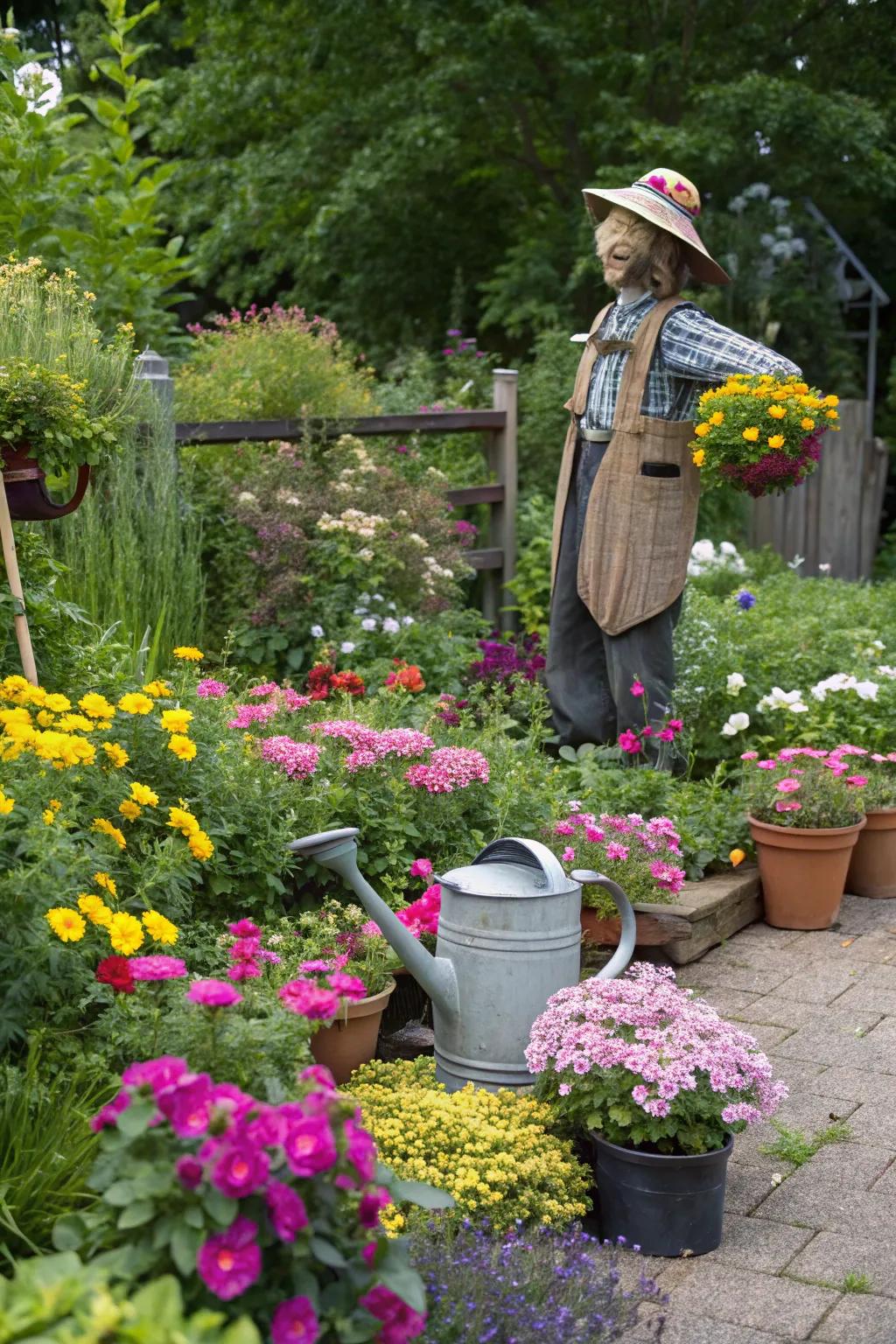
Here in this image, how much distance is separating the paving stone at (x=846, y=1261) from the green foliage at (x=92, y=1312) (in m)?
1.55

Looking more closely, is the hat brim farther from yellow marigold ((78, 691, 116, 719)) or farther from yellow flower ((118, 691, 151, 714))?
yellow marigold ((78, 691, 116, 719))

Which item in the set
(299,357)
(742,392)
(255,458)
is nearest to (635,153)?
(299,357)

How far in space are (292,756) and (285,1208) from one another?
2.21 m

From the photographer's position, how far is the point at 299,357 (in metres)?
7.22

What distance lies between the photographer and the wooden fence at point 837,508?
37.5ft

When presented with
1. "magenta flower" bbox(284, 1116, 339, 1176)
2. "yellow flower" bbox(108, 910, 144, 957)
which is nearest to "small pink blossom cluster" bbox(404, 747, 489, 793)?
"yellow flower" bbox(108, 910, 144, 957)

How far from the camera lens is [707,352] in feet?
16.5

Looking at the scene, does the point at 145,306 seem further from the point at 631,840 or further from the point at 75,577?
the point at 631,840

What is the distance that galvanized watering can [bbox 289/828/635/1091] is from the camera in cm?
326

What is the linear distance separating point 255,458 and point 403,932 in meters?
3.96

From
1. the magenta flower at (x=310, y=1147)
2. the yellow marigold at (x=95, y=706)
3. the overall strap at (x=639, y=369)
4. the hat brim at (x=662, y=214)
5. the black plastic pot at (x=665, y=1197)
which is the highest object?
the hat brim at (x=662, y=214)

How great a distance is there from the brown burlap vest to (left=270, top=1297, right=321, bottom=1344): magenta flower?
379 cm

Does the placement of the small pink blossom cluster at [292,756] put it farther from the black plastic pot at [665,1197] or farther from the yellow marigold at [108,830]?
the black plastic pot at [665,1197]

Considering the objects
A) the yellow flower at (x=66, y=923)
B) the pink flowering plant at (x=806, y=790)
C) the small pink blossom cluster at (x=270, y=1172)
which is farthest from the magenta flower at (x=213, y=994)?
the pink flowering plant at (x=806, y=790)
